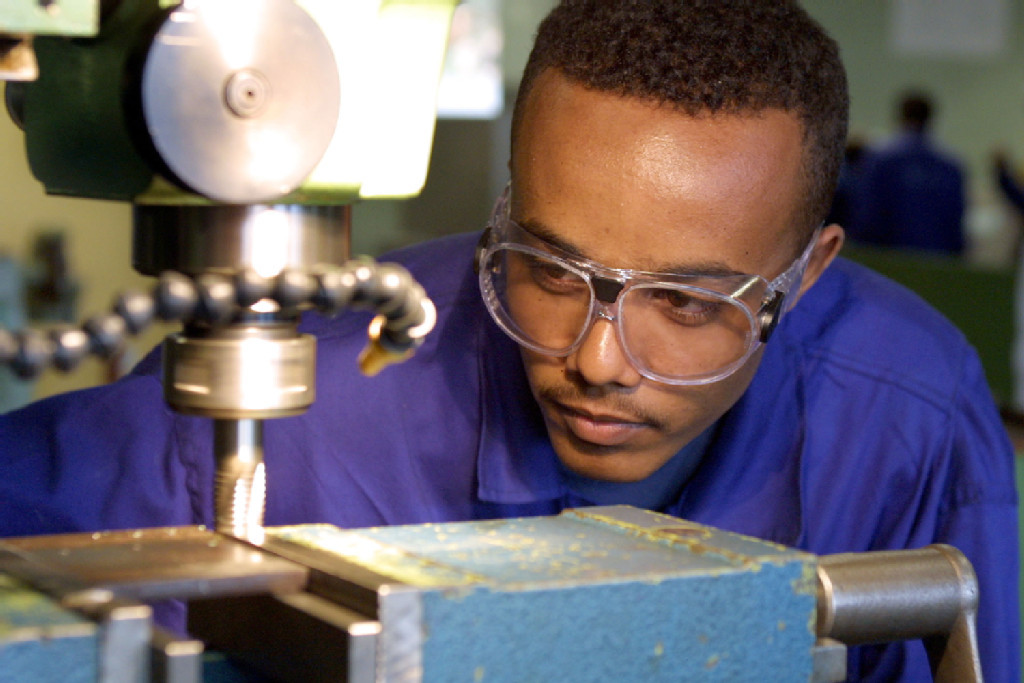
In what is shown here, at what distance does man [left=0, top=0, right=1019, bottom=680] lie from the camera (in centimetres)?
112

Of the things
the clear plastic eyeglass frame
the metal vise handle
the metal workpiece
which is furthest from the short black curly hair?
the metal workpiece

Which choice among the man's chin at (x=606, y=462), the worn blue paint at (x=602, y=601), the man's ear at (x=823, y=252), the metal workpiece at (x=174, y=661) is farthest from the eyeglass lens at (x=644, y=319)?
the metal workpiece at (x=174, y=661)

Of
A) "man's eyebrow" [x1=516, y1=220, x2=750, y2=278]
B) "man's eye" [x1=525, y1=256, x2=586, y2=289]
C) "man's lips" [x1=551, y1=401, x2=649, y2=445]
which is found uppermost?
"man's eyebrow" [x1=516, y1=220, x2=750, y2=278]

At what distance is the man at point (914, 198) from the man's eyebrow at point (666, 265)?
5.63m

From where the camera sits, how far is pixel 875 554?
76cm

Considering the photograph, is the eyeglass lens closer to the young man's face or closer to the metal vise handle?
the young man's face

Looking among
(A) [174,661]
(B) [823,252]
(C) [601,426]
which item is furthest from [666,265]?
(A) [174,661]

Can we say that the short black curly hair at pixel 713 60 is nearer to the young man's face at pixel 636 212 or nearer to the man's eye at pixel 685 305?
the young man's face at pixel 636 212

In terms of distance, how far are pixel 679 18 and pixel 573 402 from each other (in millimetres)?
395

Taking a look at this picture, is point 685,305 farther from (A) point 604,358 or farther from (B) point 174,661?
(B) point 174,661

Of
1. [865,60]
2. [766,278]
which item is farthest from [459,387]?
[865,60]

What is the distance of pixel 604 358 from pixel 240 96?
53 cm

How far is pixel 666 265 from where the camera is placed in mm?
1099

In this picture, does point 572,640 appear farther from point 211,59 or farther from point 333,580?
point 211,59
